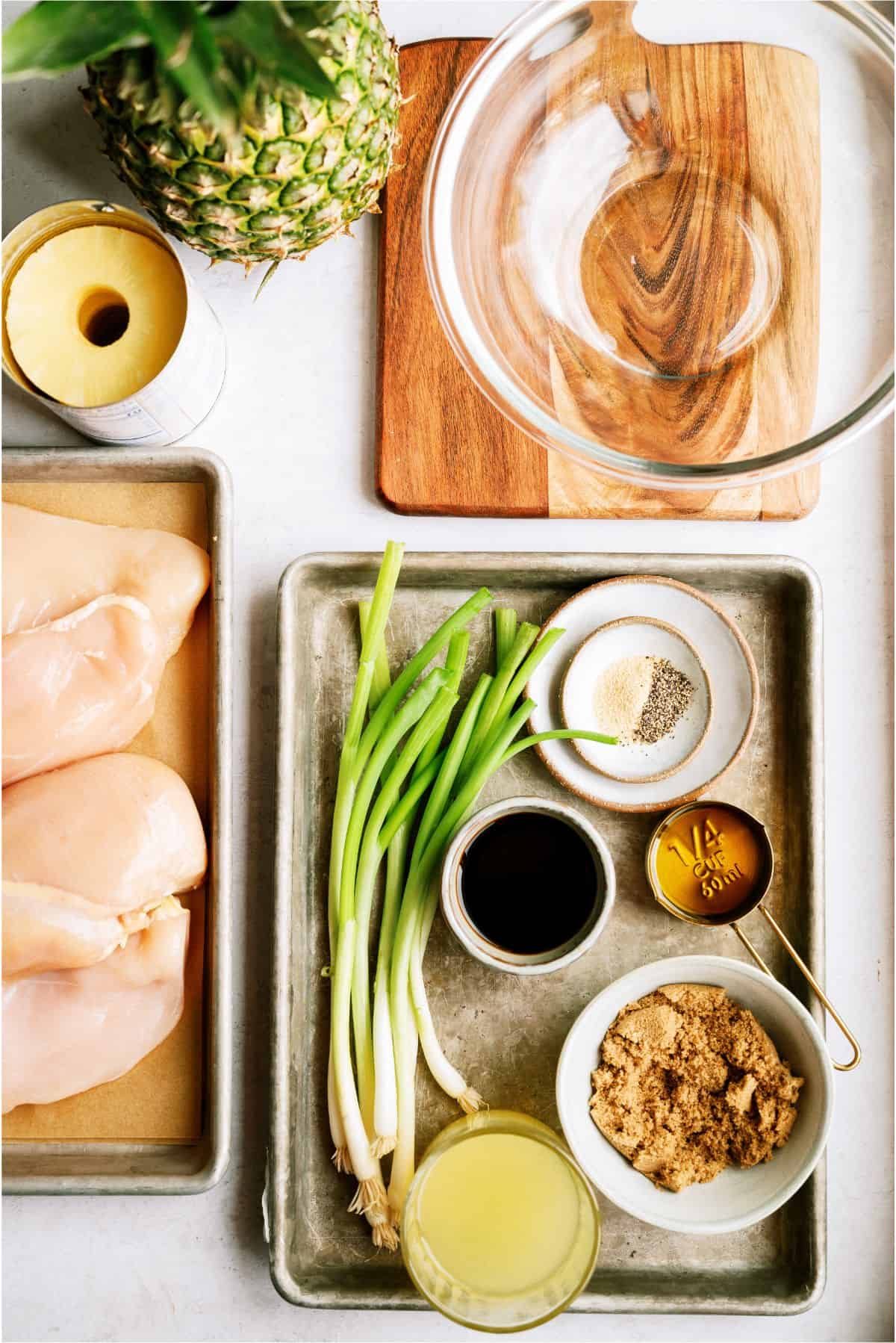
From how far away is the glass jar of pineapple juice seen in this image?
96 cm

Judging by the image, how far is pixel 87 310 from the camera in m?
1.00

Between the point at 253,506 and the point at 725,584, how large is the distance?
0.53 meters

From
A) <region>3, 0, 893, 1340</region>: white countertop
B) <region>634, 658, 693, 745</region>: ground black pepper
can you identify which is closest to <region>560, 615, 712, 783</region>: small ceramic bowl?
<region>634, 658, 693, 745</region>: ground black pepper

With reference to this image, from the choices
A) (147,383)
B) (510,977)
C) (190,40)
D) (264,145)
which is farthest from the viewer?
(510,977)

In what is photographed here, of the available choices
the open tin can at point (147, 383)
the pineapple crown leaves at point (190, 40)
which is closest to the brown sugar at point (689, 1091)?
the open tin can at point (147, 383)

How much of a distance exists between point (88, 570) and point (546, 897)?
0.59 m

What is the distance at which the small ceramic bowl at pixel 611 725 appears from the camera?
41.5 inches

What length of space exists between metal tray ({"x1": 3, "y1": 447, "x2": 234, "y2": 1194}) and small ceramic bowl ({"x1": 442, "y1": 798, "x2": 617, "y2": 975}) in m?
0.23

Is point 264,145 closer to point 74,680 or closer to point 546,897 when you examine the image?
point 74,680

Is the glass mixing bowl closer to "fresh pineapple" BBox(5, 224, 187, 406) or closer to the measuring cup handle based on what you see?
"fresh pineapple" BBox(5, 224, 187, 406)

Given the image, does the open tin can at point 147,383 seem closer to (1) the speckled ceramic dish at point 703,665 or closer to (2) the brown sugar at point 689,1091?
(1) the speckled ceramic dish at point 703,665

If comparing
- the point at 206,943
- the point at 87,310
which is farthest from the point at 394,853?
the point at 87,310

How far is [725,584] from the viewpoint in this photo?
3.59 ft

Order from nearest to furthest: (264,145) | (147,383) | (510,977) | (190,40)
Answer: (190,40) < (264,145) < (147,383) < (510,977)
